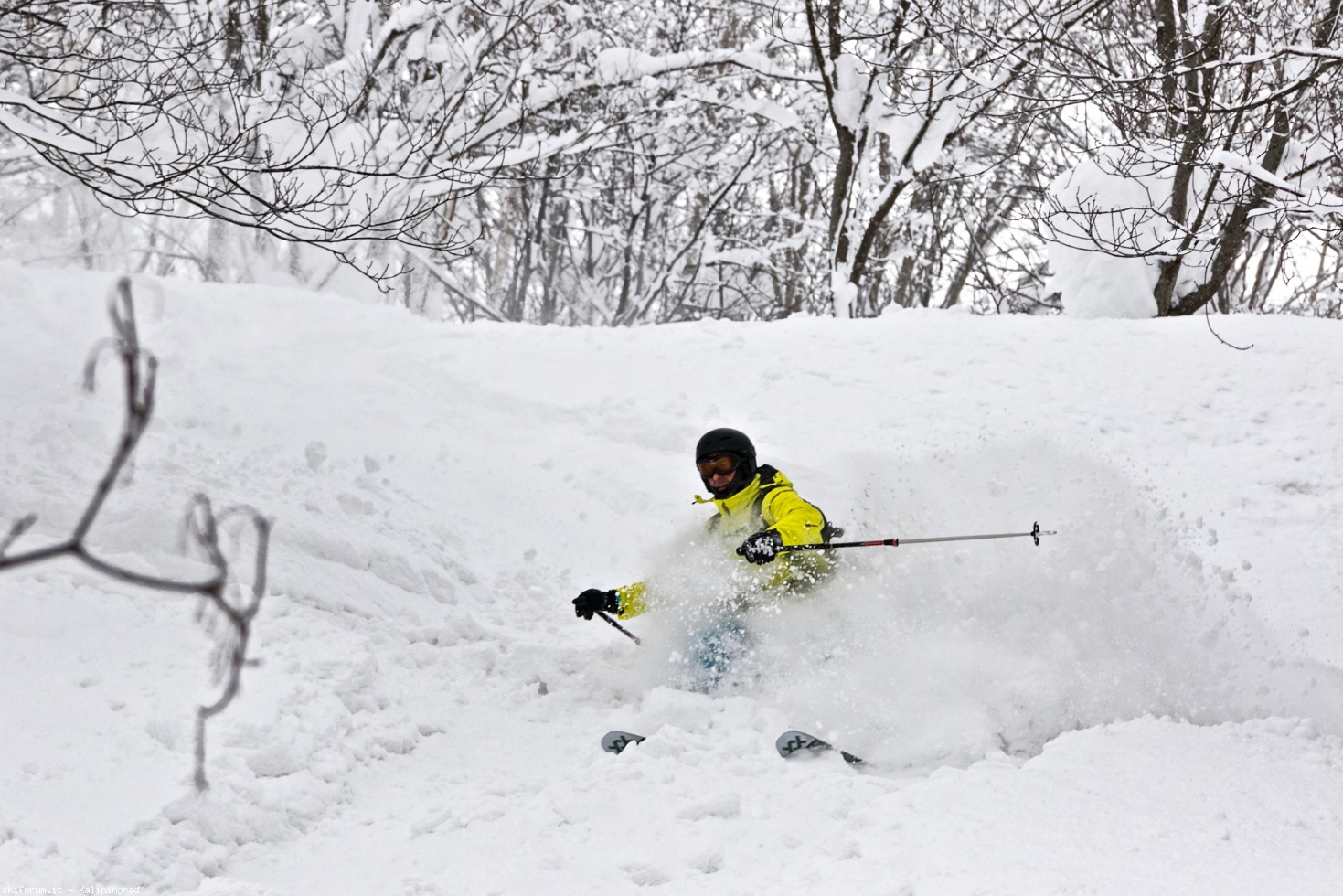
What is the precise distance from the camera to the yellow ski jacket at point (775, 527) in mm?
5488

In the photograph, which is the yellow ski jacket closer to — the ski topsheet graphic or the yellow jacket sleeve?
the yellow jacket sleeve

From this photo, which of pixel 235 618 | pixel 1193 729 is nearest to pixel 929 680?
pixel 1193 729

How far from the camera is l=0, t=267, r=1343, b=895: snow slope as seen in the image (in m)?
3.72

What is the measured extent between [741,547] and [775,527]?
12.7 inches

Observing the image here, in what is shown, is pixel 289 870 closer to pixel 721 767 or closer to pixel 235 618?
pixel 721 767

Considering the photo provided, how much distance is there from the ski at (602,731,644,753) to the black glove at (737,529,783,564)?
1051mm

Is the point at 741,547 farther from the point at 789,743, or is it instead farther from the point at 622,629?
the point at 789,743

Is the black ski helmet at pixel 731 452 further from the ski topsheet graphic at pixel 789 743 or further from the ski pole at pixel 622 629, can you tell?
the ski topsheet graphic at pixel 789 743

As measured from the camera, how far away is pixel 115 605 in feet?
16.4

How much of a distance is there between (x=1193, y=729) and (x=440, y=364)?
23.6ft

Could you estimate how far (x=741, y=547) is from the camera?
17.2 ft

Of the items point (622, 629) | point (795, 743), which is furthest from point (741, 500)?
point (795, 743)

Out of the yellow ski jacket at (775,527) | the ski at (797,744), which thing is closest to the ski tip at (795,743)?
the ski at (797,744)

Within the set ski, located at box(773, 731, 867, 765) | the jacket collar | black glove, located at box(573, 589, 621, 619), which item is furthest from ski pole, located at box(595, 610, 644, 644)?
ski, located at box(773, 731, 867, 765)
